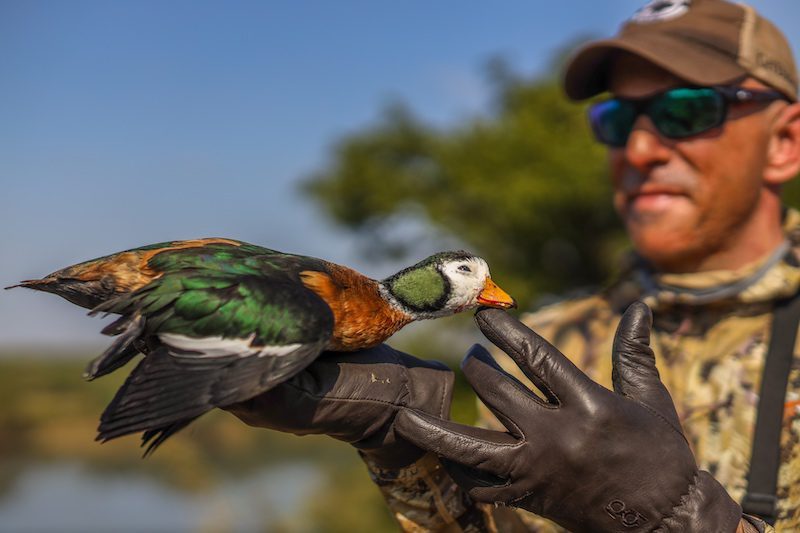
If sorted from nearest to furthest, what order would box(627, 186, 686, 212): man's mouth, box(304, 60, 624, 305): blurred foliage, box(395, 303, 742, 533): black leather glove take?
box(395, 303, 742, 533): black leather glove < box(627, 186, 686, 212): man's mouth < box(304, 60, 624, 305): blurred foliage

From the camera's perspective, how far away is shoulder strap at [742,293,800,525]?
2.88m

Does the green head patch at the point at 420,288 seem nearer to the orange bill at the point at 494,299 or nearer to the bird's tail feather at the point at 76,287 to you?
the orange bill at the point at 494,299

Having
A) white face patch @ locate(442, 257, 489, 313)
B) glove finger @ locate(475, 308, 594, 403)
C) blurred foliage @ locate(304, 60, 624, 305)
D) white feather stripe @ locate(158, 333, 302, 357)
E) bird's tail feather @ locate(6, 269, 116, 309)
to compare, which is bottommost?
blurred foliage @ locate(304, 60, 624, 305)

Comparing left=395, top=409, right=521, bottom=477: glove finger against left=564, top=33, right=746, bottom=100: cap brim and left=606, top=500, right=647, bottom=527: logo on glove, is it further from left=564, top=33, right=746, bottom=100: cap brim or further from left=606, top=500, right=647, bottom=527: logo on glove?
left=564, top=33, right=746, bottom=100: cap brim

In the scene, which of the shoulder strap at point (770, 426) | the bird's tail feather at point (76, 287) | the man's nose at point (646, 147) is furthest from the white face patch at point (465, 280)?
the man's nose at point (646, 147)

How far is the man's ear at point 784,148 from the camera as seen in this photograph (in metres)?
3.59

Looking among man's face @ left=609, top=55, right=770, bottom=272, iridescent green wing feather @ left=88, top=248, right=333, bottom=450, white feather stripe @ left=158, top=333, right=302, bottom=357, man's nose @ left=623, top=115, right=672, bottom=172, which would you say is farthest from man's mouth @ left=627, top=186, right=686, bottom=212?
white feather stripe @ left=158, top=333, right=302, bottom=357

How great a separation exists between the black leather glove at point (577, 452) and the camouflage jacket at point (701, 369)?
44 cm

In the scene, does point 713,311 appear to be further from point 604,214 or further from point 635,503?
point 604,214

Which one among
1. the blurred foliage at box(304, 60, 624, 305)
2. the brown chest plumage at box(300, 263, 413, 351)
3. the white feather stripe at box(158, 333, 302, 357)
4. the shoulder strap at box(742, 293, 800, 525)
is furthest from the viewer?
the blurred foliage at box(304, 60, 624, 305)

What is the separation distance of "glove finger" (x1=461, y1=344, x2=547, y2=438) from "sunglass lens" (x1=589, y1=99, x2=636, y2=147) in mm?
1764

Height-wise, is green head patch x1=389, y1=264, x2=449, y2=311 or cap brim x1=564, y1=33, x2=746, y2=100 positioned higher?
cap brim x1=564, y1=33, x2=746, y2=100

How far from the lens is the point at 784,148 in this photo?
3639mm

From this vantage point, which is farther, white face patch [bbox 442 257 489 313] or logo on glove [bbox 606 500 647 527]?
white face patch [bbox 442 257 489 313]
